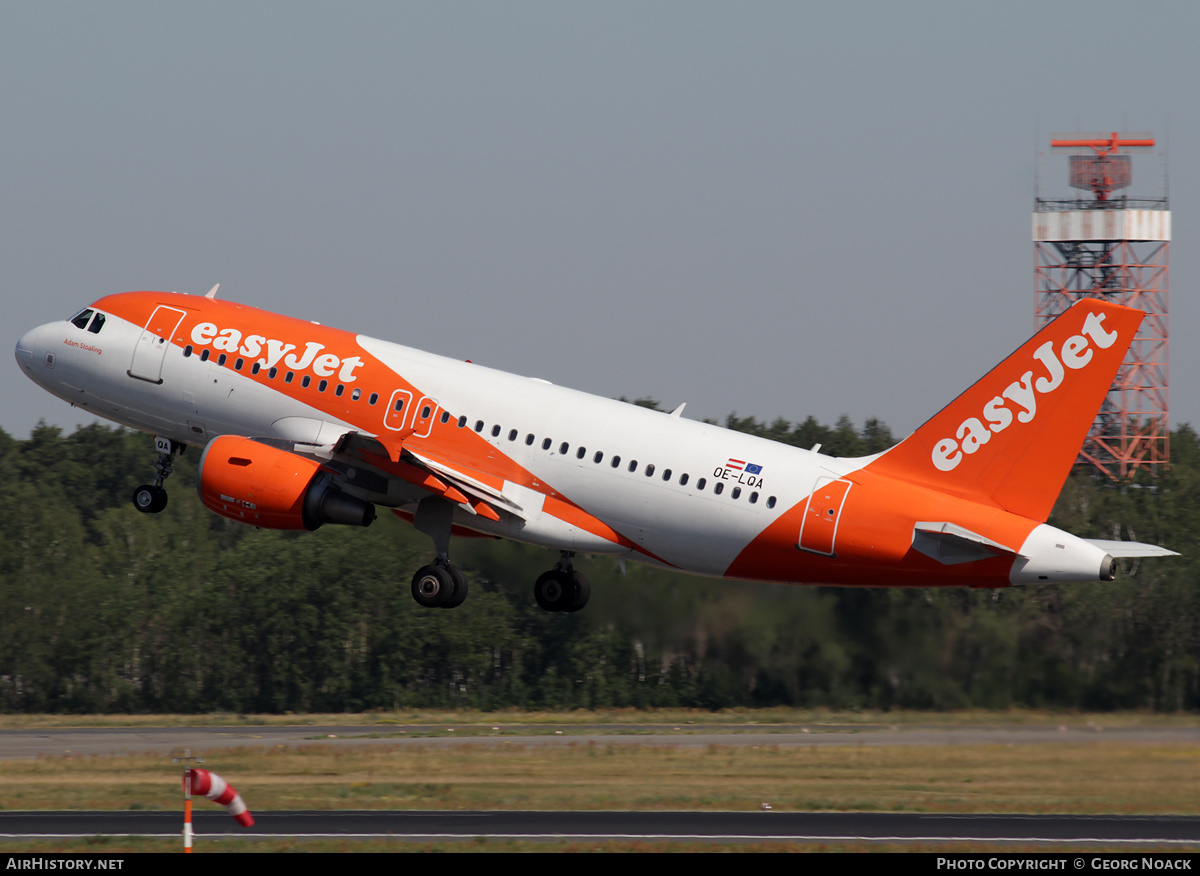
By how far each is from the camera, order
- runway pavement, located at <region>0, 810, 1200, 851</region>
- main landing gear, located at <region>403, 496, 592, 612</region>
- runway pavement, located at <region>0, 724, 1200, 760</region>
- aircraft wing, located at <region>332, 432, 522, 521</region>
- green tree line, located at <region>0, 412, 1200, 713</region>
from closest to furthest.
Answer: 1. runway pavement, located at <region>0, 810, 1200, 851</region>
2. aircraft wing, located at <region>332, 432, 522, 521</region>
3. main landing gear, located at <region>403, 496, 592, 612</region>
4. green tree line, located at <region>0, 412, 1200, 713</region>
5. runway pavement, located at <region>0, 724, 1200, 760</region>

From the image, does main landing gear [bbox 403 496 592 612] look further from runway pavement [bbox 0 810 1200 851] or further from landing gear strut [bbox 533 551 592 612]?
runway pavement [bbox 0 810 1200 851]

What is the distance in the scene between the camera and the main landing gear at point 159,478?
3659 centimetres

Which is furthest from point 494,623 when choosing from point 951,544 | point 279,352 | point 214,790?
point 214,790

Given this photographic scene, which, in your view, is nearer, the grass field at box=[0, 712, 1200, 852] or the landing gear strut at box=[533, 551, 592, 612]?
the grass field at box=[0, 712, 1200, 852]

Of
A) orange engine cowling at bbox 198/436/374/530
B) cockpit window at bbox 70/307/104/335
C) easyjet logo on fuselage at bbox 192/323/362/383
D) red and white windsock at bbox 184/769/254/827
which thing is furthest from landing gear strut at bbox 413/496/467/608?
red and white windsock at bbox 184/769/254/827

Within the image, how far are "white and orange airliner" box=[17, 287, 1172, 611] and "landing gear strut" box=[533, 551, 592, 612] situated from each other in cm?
5

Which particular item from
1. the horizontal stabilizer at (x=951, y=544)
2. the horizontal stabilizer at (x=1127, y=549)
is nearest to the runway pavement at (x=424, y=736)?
the horizontal stabilizer at (x=951, y=544)

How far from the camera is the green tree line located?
116 feet

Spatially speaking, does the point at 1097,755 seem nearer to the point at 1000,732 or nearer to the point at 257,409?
the point at 1000,732

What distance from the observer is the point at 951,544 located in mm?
30609

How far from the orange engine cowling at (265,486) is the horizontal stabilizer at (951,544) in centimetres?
1234

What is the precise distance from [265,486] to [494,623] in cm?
3159

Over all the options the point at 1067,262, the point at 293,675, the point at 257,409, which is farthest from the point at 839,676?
the point at 1067,262

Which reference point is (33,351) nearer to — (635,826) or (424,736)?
(424,736)
